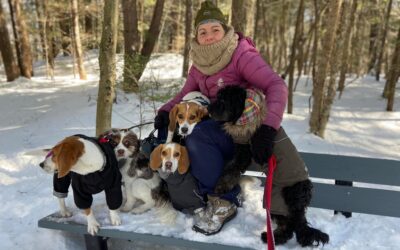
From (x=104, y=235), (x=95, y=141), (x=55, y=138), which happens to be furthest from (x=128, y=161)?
(x=55, y=138)

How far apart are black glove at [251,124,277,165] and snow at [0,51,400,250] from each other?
2.18ft

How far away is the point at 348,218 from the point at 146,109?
5.35 meters

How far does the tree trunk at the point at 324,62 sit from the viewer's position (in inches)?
305

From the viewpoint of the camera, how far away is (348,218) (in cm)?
331

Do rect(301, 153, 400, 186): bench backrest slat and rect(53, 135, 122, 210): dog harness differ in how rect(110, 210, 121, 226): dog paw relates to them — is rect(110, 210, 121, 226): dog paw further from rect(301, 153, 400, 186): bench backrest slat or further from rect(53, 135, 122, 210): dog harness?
rect(301, 153, 400, 186): bench backrest slat

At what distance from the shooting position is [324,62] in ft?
26.6

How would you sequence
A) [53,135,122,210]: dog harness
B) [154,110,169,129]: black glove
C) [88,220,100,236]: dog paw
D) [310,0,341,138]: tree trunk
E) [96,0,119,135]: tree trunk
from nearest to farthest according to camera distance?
[53,135,122,210]: dog harness
[88,220,100,236]: dog paw
[154,110,169,129]: black glove
[96,0,119,135]: tree trunk
[310,0,341,138]: tree trunk

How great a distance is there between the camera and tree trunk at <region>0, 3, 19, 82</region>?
15371mm

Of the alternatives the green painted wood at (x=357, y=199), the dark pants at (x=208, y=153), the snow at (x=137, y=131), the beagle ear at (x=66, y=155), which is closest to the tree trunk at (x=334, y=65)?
the snow at (x=137, y=131)

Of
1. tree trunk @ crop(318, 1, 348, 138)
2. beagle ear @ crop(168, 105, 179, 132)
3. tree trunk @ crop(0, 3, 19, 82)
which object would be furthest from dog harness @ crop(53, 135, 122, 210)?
tree trunk @ crop(0, 3, 19, 82)

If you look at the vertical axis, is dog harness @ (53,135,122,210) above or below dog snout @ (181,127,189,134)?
below

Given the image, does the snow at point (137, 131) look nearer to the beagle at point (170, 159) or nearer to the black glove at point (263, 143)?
the beagle at point (170, 159)

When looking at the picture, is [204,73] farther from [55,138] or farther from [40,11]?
[40,11]

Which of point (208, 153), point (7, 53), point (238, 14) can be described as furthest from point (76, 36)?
point (208, 153)
